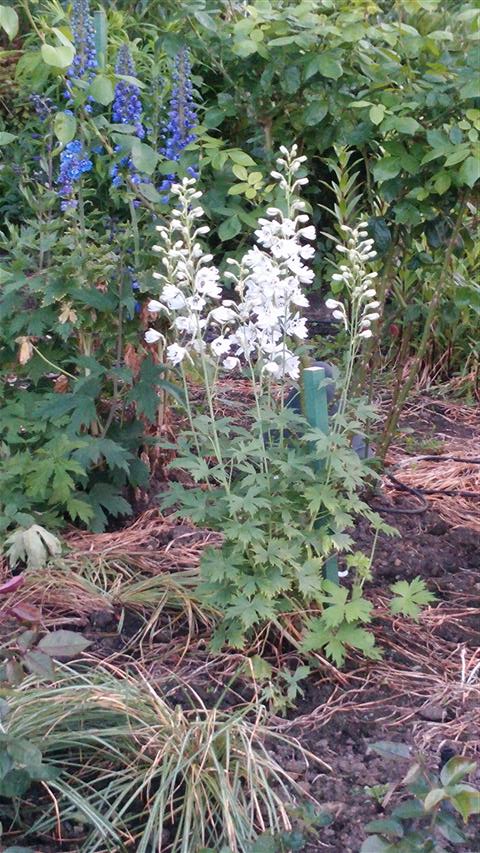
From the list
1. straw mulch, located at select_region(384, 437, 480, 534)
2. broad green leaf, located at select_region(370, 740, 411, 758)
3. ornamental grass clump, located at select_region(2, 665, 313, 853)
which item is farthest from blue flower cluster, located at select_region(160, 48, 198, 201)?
broad green leaf, located at select_region(370, 740, 411, 758)

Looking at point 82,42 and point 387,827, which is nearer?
point 387,827

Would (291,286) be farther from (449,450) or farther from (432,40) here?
(449,450)

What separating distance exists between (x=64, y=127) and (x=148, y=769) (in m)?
1.72

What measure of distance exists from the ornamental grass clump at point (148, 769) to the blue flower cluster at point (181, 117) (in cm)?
173

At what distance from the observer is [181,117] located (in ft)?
11.0

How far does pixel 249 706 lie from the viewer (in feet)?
7.50

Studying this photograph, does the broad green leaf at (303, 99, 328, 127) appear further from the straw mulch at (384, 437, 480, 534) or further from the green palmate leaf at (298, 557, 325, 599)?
the green palmate leaf at (298, 557, 325, 599)

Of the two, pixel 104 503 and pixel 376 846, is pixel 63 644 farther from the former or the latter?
pixel 104 503

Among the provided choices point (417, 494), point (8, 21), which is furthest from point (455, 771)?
point (417, 494)

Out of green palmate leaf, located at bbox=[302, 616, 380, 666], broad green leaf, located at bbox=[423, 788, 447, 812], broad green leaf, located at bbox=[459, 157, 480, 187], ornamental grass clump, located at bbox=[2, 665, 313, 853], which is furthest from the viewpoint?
broad green leaf, located at bbox=[459, 157, 480, 187]

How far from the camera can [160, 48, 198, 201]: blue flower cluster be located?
3.27 metres

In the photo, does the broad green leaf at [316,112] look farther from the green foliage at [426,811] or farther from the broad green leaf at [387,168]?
the green foliage at [426,811]

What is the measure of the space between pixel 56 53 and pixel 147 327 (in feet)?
3.52

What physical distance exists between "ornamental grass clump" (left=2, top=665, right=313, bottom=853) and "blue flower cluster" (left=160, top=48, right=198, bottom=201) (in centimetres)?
173
